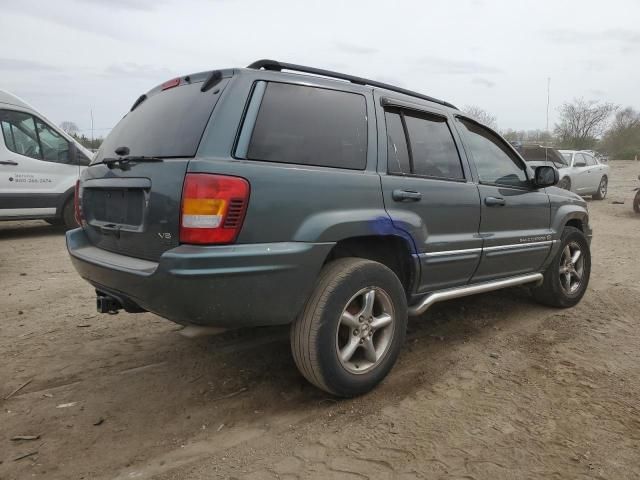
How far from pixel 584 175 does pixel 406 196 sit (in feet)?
46.2

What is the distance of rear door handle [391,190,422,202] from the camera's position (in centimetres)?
291

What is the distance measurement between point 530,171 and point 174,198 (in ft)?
10.3

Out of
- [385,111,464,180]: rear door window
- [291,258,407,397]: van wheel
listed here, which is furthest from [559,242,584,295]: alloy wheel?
[291,258,407,397]: van wheel

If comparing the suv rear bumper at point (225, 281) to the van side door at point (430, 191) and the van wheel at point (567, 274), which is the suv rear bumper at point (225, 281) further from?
the van wheel at point (567, 274)

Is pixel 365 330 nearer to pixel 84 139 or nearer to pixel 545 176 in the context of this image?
pixel 545 176

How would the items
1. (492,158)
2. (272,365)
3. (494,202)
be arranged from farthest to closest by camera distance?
(492,158) → (494,202) → (272,365)

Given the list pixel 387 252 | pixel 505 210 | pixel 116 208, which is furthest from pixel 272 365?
pixel 505 210

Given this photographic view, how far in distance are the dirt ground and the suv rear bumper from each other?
60 cm

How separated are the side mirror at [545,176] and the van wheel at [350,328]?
193 cm

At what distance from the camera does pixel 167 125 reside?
2680 millimetres

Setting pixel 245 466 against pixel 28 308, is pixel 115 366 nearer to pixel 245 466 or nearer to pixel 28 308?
pixel 245 466

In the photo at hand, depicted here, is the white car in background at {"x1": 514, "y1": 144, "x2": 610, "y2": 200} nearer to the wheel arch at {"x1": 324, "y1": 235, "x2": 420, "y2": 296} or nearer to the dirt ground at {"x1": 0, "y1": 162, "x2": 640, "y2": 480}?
the dirt ground at {"x1": 0, "y1": 162, "x2": 640, "y2": 480}

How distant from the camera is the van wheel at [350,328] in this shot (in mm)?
2535

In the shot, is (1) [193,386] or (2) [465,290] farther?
(2) [465,290]
